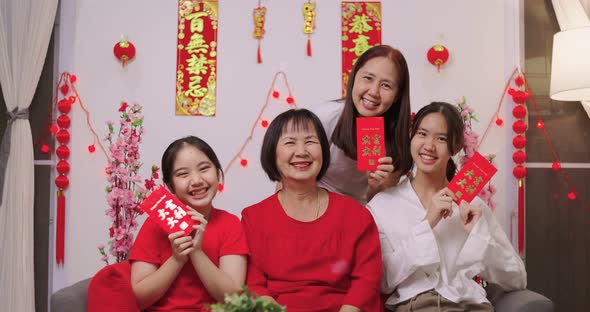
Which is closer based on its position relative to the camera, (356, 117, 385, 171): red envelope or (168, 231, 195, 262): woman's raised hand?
(168, 231, 195, 262): woman's raised hand

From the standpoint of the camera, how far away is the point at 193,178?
203 centimetres

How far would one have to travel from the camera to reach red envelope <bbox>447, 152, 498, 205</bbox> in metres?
2.09

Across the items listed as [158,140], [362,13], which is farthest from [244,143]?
[362,13]

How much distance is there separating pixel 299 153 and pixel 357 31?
1923mm

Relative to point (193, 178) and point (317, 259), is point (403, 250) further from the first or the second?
point (193, 178)

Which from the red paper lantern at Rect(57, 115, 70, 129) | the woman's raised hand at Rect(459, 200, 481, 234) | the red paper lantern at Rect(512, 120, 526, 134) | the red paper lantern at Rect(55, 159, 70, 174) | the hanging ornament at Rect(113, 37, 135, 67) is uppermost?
the hanging ornament at Rect(113, 37, 135, 67)

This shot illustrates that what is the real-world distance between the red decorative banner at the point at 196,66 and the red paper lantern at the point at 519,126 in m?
2.05

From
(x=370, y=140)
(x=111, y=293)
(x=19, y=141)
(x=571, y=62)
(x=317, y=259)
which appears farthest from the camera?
(x=19, y=141)

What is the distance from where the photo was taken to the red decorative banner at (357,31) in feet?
12.2

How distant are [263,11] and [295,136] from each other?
188 cm

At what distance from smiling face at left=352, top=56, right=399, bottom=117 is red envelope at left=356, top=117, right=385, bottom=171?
12 centimetres

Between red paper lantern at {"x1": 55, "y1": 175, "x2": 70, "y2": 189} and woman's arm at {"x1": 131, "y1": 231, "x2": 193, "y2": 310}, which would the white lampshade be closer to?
woman's arm at {"x1": 131, "y1": 231, "x2": 193, "y2": 310}

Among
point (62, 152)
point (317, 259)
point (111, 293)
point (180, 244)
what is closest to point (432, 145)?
point (317, 259)

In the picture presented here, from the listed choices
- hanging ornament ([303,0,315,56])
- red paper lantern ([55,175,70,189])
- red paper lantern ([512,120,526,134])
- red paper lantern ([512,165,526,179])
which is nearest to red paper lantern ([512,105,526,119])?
red paper lantern ([512,120,526,134])
